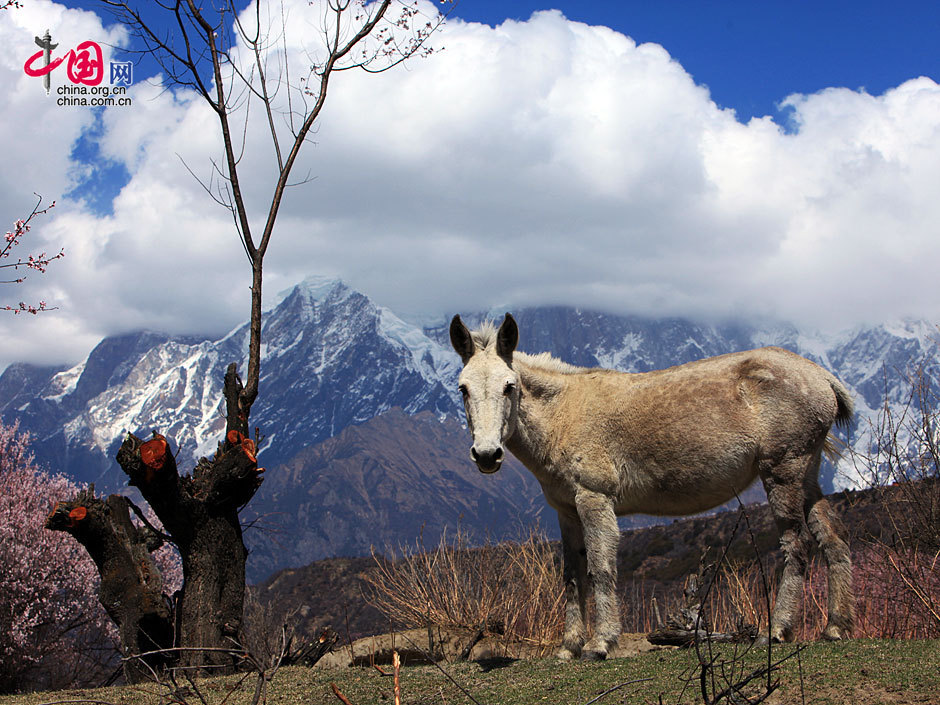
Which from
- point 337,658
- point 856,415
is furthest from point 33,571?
point 856,415

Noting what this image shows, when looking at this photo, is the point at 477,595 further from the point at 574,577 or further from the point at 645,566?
the point at 645,566

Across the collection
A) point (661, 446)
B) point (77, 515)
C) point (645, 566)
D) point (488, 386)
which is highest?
point (488, 386)

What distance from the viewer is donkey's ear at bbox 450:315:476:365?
8375 millimetres

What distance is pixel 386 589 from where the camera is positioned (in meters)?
11.2

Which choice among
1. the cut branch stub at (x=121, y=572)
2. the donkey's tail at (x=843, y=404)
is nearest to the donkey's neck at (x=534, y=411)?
the donkey's tail at (x=843, y=404)

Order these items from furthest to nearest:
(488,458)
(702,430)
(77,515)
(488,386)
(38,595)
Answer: (38,595) < (77,515) < (702,430) < (488,386) < (488,458)

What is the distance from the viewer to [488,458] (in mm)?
7168

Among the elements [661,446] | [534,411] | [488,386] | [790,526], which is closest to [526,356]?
[534,411]

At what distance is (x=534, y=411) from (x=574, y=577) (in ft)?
5.79

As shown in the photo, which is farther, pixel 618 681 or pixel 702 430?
pixel 702 430

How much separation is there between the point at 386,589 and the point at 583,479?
13.8 feet

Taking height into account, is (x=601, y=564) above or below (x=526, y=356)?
below

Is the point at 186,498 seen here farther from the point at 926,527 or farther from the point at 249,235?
the point at 926,527

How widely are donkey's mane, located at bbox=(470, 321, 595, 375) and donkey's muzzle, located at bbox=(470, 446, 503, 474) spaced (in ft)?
4.85
